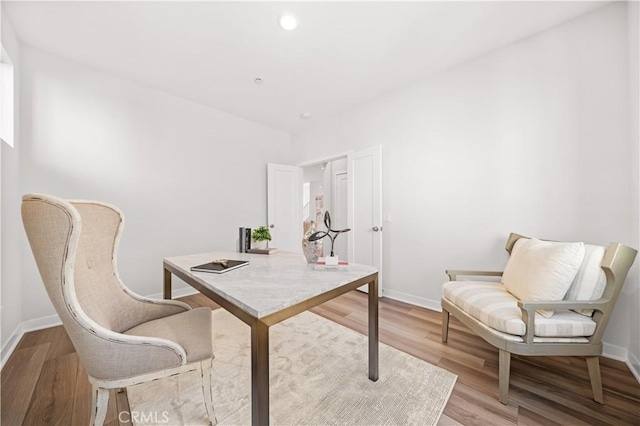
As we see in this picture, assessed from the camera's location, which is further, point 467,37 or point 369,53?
point 369,53

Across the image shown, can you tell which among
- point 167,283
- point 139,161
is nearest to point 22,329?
point 167,283

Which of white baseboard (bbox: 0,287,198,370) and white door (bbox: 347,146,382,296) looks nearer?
white baseboard (bbox: 0,287,198,370)

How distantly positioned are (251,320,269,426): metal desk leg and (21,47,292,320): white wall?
112 inches

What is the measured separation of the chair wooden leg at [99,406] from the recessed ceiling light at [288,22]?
2542mm

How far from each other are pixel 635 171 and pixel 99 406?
3.30m

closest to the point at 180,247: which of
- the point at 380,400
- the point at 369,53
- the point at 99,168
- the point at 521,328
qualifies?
the point at 99,168

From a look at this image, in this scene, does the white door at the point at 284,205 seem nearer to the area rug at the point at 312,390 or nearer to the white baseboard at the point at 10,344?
the area rug at the point at 312,390

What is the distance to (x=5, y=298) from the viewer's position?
5.98 ft

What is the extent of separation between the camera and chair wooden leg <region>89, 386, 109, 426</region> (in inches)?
34.9

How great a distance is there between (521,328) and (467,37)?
7.89ft

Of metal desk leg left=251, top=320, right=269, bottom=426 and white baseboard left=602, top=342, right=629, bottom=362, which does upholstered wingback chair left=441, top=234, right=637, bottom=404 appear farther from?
metal desk leg left=251, top=320, right=269, bottom=426

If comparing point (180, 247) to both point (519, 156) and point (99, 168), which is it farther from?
point (519, 156)

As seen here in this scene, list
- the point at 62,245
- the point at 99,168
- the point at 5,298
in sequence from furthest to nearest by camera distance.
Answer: the point at 99,168, the point at 5,298, the point at 62,245

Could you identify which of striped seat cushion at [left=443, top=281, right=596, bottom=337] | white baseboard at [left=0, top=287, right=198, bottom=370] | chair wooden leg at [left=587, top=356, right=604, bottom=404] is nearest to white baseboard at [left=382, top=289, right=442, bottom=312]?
striped seat cushion at [left=443, top=281, right=596, bottom=337]
